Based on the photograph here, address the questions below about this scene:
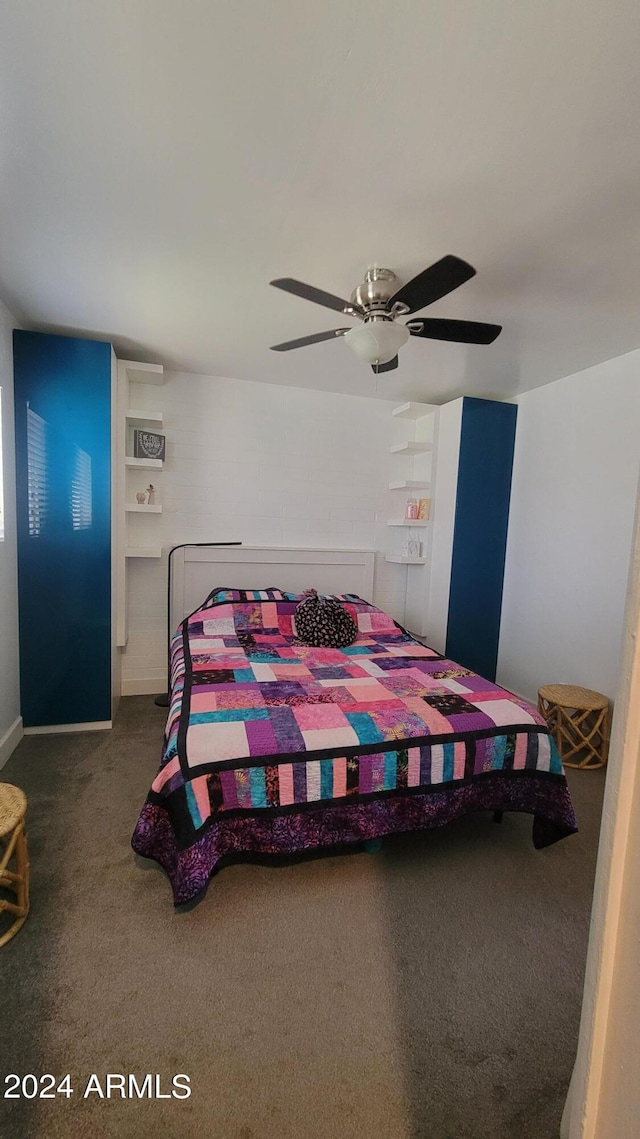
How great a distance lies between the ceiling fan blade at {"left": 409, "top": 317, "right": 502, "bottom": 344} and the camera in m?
1.91

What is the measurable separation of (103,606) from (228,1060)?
2.30 meters

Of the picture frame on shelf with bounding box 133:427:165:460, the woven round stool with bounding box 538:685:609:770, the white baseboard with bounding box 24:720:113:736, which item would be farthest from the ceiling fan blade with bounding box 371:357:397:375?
the white baseboard with bounding box 24:720:113:736

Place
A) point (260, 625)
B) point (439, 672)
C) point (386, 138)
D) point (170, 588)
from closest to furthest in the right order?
point (386, 138) → point (439, 672) → point (260, 625) → point (170, 588)

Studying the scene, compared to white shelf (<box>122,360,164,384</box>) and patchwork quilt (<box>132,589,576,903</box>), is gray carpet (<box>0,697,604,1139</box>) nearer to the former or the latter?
patchwork quilt (<box>132,589,576,903</box>)

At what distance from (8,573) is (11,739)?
910 mm

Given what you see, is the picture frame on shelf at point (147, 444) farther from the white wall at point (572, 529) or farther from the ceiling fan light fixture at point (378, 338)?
the white wall at point (572, 529)

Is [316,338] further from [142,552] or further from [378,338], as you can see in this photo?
[142,552]

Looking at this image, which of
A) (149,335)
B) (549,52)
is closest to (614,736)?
(549,52)

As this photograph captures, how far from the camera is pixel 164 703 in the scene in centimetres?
334

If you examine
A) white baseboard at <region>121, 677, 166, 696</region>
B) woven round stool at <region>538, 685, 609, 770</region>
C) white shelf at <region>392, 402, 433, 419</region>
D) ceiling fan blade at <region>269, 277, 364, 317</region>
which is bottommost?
white baseboard at <region>121, 677, 166, 696</region>

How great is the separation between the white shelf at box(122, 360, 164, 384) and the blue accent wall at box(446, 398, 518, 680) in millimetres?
2173

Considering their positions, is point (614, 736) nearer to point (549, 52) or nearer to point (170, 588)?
point (549, 52)

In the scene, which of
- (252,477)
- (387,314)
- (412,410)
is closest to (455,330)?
(387,314)

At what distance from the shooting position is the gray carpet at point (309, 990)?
1101 millimetres
